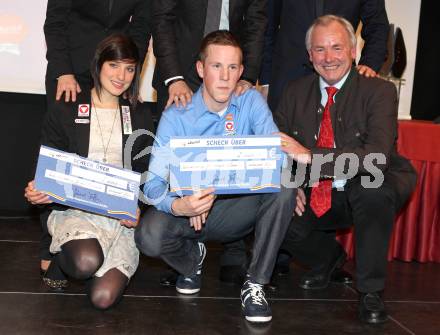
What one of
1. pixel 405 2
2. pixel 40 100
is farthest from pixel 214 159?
pixel 405 2

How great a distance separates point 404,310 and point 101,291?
139 cm

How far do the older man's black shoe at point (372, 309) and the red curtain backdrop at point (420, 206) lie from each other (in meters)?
1.09

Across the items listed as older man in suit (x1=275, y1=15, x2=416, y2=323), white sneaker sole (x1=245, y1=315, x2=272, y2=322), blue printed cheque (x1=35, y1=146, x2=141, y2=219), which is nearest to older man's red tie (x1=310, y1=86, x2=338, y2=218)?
older man in suit (x1=275, y1=15, x2=416, y2=323)

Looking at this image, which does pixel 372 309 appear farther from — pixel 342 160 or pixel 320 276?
pixel 342 160

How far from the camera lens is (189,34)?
9.87 feet

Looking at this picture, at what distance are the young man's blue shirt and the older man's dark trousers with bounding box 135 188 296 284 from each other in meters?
0.11

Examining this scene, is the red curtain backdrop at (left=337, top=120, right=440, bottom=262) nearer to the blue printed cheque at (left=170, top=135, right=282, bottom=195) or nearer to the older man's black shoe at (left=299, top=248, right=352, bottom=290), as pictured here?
the older man's black shoe at (left=299, top=248, right=352, bottom=290)

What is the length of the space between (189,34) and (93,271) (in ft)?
4.06

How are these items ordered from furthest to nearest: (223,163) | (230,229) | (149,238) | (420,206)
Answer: (420,206), (230,229), (149,238), (223,163)

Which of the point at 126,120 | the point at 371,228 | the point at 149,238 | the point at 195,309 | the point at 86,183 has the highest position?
the point at 126,120

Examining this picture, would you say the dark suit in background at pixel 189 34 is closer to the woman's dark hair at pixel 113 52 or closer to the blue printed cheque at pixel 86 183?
the woman's dark hair at pixel 113 52

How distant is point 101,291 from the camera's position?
2545 millimetres

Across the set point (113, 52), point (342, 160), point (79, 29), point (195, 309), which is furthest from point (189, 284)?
point (79, 29)

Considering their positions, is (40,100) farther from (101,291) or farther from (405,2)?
(405,2)
